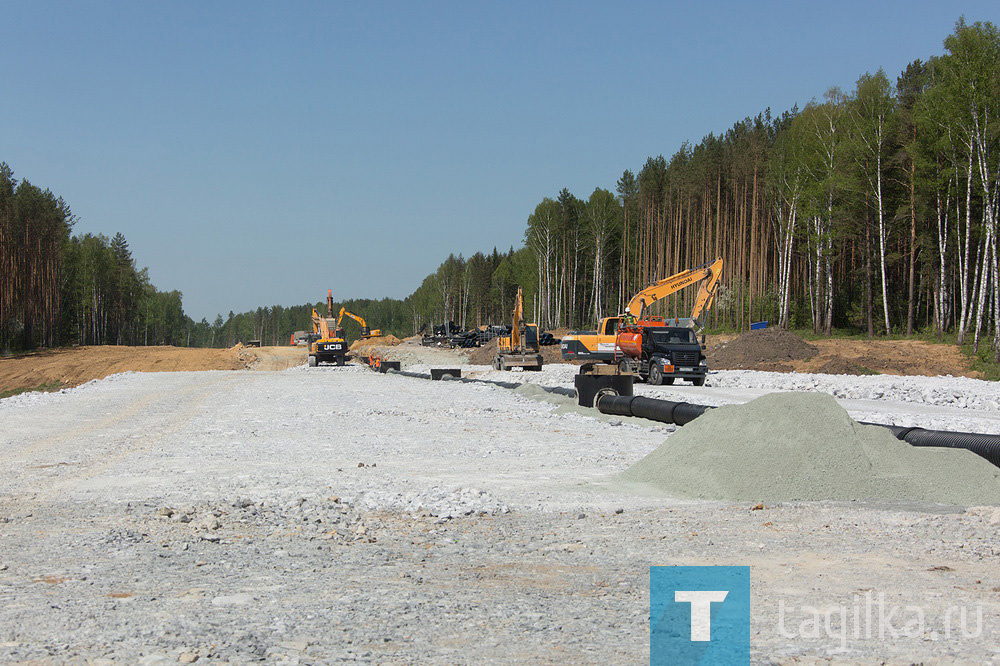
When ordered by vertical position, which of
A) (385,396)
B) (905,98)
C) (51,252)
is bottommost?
(385,396)

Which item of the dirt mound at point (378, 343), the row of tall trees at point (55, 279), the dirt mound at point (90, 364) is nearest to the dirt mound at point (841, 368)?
the dirt mound at point (90, 364)

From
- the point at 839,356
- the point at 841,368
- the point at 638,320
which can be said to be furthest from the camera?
the point at 839,356

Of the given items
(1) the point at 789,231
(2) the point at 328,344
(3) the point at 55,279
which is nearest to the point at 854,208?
(1) the point at 789,231

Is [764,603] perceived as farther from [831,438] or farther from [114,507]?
[114,507]

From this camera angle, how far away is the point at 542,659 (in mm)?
→ 4207

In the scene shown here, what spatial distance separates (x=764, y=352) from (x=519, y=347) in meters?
11.6

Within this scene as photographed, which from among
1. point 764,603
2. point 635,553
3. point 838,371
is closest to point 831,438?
point 635,553

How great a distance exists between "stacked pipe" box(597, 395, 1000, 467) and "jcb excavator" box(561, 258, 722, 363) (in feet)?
40.8

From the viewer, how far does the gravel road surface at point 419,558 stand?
4453 millimetres

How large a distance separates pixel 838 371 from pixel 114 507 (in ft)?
93.0

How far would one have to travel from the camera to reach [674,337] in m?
29.0

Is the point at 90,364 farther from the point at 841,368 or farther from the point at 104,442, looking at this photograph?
the point at 841,368

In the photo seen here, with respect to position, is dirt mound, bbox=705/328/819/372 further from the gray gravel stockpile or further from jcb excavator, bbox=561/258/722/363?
the gray gravel stockpile

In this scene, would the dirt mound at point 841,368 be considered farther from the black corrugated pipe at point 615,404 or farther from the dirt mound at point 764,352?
the black corrugated pipe at point 615,404
